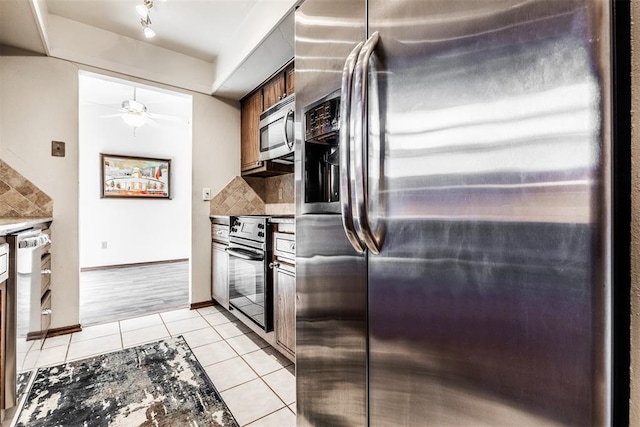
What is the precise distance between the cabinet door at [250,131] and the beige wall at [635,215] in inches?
101

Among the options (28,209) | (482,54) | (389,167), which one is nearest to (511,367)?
(389,167)

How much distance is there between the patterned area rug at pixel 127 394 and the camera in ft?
4.49

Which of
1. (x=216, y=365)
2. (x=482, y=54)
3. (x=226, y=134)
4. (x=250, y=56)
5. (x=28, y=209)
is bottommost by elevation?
(x=216, y=365)

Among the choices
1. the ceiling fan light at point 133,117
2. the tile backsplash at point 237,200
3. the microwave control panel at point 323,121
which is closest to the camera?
the microwave control panel at point 323,121

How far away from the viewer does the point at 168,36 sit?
2568mm

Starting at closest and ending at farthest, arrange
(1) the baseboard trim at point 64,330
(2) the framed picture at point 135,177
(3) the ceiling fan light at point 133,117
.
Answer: (1) the baseboard trim at point 64,330 < (3) the ceiling fan light at point 133,117 < (2) the framed picture at point 135,177

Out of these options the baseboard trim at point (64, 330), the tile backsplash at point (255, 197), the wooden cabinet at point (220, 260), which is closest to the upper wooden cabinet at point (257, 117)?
the tile backsplash at point (255, 197)

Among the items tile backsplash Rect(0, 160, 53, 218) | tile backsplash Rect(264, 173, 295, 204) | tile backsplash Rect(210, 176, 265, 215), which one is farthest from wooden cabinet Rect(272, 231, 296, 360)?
tile backsplash Rect(0, 160, 53, 218)

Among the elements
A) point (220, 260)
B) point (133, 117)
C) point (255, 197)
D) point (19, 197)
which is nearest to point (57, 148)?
point (19, 197)

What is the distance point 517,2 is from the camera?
1.69 ft

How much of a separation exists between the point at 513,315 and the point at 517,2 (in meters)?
0.55

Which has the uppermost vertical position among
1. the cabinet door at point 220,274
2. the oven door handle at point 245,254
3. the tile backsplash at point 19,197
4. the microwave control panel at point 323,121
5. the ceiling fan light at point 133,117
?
the ceiling fan light at point 133,117

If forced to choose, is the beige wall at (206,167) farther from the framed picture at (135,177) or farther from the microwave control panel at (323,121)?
the framed picture at (135,177)

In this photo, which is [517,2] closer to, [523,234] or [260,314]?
[523,234]
